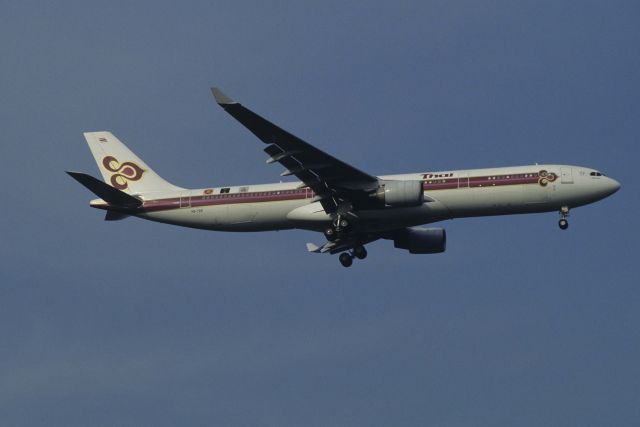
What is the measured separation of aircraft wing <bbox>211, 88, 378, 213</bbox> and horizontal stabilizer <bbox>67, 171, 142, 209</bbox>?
10422 mm

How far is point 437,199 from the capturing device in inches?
2421

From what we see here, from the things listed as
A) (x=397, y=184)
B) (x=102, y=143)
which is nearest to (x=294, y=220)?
(x=397, y=184)

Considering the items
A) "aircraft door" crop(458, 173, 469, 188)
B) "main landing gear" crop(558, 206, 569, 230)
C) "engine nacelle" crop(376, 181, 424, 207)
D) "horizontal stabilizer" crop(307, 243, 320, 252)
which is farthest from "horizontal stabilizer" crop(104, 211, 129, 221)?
"main landing gear" crop(558, 206, 569, 230)

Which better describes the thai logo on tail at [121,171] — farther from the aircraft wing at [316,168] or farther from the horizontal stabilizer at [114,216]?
the aircraft wing at [316,168]

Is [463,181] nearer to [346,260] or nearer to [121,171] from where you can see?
[346,260]

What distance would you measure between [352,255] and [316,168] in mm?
8838

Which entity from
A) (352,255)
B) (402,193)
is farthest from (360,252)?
(402,193)

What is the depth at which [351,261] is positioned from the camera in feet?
222

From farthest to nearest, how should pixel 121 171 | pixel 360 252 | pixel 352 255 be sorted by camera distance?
pixel 121 171
pixel 352 255
pixel 360 252

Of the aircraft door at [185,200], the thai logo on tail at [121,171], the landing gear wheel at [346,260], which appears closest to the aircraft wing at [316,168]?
the landing gear wheel at [346,260]

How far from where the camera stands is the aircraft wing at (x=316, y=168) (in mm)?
57656

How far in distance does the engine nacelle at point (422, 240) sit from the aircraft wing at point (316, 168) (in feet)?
25.9

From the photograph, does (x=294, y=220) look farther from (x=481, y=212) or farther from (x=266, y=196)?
(x=481, y=212)

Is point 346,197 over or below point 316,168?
below
